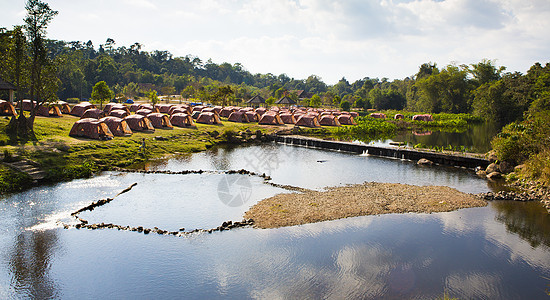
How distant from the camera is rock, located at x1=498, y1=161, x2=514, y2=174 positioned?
2831 cm

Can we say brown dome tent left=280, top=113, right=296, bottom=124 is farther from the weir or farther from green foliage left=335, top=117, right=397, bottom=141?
the weir

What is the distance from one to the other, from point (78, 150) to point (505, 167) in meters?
32.9

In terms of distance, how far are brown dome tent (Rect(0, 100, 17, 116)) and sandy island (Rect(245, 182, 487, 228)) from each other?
101 feet

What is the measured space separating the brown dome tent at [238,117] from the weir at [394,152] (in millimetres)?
11734

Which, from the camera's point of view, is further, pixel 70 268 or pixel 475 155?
pixel 475 155

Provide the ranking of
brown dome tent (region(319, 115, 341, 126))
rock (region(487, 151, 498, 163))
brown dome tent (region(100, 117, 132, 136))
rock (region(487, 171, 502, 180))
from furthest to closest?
brown dome tent (region(319, 115, 341, 126))
brown dome tent (region(100, 117, 132, 136))
rock (region(487, 151, 498, 163))
rock (region(487, 171, 502, 180))

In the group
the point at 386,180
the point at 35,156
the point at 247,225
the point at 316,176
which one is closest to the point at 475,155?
the point at 386,180

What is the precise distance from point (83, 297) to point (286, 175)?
59.4ft

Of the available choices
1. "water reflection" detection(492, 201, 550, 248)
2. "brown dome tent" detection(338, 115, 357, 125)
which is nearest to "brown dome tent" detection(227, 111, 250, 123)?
"brown dome tent" detection(338, 115, 357, 125)

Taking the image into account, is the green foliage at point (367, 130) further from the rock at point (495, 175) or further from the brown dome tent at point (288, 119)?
the rock at point (495, 175)

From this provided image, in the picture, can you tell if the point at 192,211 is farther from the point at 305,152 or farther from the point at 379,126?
the point at 379,126

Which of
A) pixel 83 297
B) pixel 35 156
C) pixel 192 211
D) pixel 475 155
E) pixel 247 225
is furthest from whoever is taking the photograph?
pixel 475 155

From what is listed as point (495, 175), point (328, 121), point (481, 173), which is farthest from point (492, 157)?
point (328, 121)

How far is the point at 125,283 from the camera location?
42.3 feet
